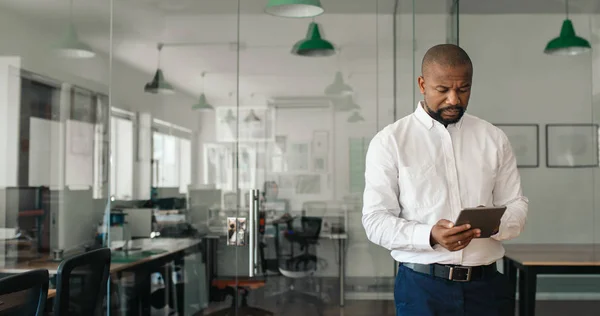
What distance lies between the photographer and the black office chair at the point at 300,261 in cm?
403

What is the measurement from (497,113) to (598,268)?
1.42 metres

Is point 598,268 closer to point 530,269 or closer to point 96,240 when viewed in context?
point 530,269

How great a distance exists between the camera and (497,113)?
473 centimetres

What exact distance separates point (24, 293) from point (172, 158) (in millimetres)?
1863

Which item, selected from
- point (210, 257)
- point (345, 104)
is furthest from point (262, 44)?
point (210, 257)

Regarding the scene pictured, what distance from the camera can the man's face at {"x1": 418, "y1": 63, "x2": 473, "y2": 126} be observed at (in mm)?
2027

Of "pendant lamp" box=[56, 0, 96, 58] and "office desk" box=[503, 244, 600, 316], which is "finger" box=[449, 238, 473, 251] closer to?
"office desk" box=[503, 244, 600, 316]

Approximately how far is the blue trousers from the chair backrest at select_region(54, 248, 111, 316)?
1.51m

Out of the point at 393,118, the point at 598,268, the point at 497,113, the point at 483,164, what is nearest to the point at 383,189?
the point at 483,164

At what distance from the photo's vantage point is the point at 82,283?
112 inches

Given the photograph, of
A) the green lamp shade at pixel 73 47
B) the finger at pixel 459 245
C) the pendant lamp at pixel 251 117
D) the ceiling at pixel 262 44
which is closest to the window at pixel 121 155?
the ceiling at pixel 262 44

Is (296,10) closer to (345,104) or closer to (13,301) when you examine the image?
(345,104)

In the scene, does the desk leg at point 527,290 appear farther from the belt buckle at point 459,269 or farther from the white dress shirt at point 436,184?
the belt buckle at point 459,269

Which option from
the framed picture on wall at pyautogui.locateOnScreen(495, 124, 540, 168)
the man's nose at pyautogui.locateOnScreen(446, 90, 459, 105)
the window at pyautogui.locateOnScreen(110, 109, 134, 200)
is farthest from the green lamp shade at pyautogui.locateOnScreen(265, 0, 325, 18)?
the framed picture on wall at pyautogui.locateOnScreen(495, 124, 540, 168)
